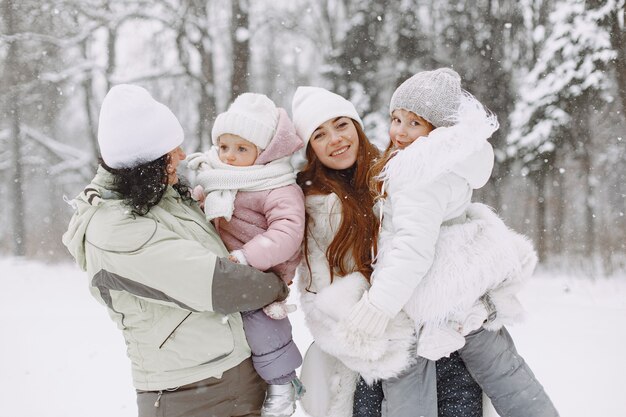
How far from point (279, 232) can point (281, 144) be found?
0.43 m

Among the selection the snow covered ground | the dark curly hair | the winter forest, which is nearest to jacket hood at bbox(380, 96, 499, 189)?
the dark curly hair

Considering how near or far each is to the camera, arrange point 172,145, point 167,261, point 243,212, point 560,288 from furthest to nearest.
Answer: point 560,288 < point 243,212 < point 172,145 < point 167,261

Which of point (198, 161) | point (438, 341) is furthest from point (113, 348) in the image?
point (438, 341)

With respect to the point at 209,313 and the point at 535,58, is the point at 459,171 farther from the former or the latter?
the point at 535,58

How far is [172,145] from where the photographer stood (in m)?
2.19

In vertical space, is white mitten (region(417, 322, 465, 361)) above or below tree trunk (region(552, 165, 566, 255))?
above

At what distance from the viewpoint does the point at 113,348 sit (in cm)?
680

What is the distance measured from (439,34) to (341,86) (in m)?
2.07

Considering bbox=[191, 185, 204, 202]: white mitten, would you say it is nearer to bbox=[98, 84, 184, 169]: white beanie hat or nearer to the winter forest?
bbox=[98, 84, 184, 169]: white beanie hat

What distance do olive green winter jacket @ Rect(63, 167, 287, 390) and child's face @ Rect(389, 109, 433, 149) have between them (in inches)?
32.9

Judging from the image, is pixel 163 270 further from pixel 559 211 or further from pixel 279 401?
pixel 559 211

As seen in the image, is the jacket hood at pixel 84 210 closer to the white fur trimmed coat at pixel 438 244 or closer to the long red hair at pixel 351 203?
the long red hair at pixel 351 203

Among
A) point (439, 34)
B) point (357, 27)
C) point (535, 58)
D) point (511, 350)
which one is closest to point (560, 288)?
point (535, 58)

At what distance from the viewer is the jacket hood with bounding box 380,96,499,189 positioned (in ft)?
7.04
